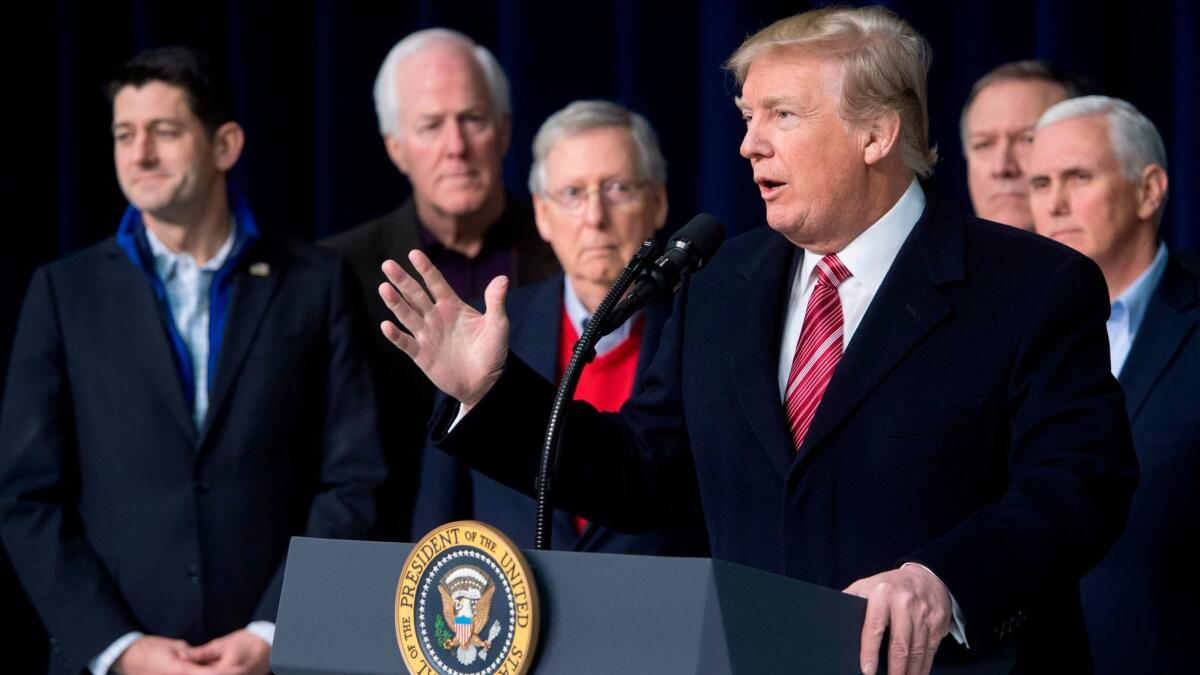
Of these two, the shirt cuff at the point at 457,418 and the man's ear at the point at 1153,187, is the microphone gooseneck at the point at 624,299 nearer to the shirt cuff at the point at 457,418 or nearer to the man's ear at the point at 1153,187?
the shirt cuff at the point at 457,418

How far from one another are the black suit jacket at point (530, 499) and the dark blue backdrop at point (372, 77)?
1.19 m

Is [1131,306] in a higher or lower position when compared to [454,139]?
lower

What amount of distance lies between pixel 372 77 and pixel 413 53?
105 cm

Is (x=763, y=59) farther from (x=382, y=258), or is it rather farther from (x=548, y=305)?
(x=382, y=258)

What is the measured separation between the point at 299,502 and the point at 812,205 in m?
1.44

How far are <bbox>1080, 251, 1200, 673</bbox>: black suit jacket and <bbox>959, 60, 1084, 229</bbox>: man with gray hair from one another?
60 centimetres

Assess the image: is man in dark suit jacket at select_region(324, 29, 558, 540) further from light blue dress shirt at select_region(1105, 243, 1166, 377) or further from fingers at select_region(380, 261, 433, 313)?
fingers at select_region(380, 261, 433, 313)

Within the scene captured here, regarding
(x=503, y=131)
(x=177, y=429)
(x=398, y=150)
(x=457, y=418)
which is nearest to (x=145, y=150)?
(x=177, y=429)

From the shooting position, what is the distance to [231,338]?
2973 mm

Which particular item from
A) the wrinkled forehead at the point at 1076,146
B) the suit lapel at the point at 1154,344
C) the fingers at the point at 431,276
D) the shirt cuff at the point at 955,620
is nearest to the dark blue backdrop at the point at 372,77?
the wrinkled forehead at the point at 1076,146

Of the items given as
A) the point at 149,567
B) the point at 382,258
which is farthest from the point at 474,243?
the point at 149,567

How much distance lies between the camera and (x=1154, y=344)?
2826 millimetres

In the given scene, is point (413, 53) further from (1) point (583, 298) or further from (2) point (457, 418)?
(2) point (457, 418)

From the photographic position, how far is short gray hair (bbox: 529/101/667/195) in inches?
121
